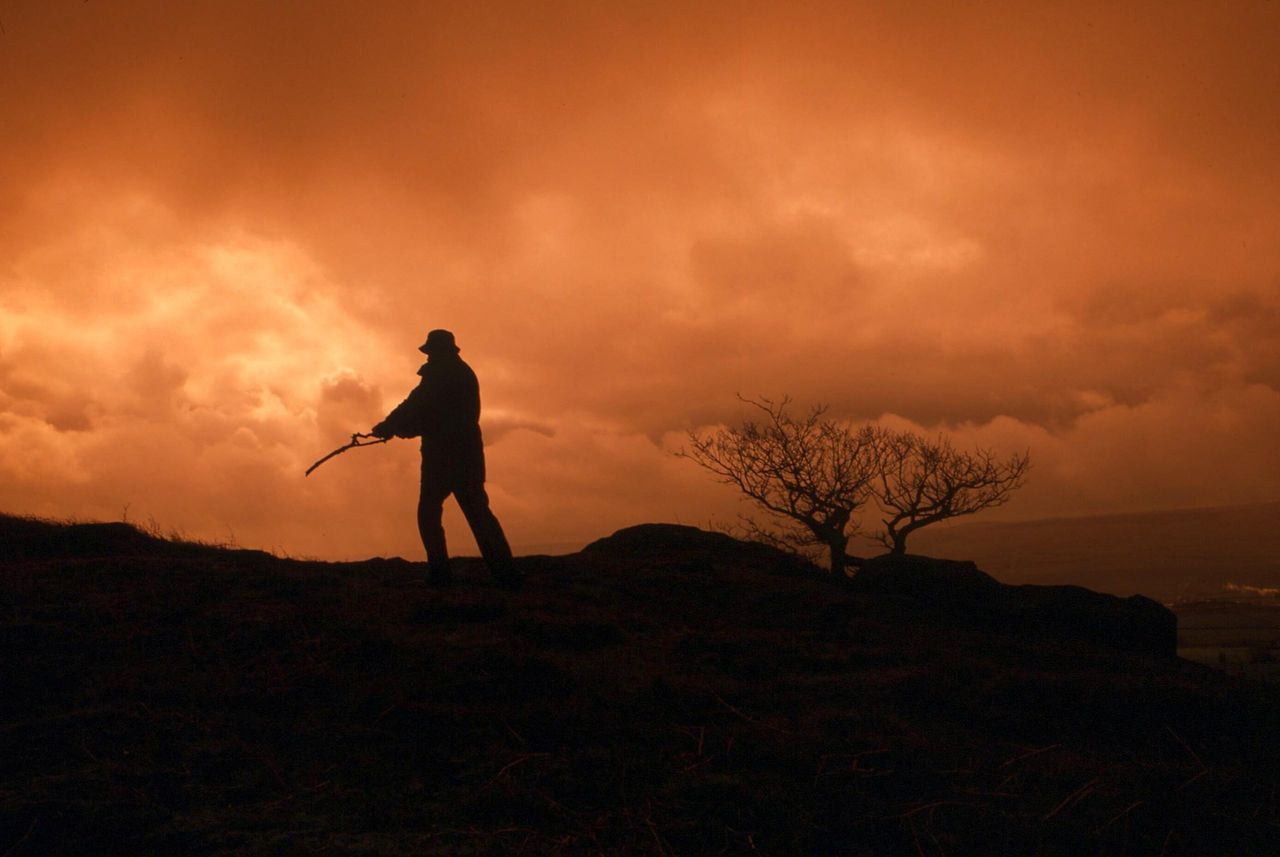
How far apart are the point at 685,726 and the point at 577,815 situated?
52.7 inches

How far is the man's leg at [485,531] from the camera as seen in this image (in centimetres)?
873

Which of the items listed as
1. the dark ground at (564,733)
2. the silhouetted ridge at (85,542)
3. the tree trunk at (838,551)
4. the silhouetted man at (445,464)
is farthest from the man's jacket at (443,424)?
the tree trunk at (838,551)

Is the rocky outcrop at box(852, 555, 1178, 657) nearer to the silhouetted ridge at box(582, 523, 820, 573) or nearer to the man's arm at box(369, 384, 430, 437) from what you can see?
the silhouetted ridge at box(582, 523, 820, 573)

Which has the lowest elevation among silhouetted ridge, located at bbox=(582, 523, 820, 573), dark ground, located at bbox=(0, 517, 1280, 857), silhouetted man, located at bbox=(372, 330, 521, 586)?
dark ground, located at bbox=(0, 517, 1280, 857)

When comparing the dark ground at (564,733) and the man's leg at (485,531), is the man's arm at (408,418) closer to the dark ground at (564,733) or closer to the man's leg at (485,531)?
the man's leg at (485,531)

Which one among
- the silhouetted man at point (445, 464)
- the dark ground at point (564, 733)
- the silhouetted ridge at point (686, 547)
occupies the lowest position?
the dark ground at point (564, 733)

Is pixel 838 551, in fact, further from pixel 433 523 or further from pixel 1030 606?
pixel 433 523

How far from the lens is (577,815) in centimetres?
376

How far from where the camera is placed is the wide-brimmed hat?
9.09 m

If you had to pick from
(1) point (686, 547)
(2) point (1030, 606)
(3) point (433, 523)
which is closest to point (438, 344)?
(3) point (433, 523)

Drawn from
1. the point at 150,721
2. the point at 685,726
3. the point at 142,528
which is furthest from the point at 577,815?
the point at 142,528

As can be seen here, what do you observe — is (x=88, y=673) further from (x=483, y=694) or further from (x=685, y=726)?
(x=685, y=726)

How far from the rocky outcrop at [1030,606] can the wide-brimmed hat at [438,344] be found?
21.9 ft

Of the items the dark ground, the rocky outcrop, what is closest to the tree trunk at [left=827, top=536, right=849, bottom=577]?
the rocky outcrop
